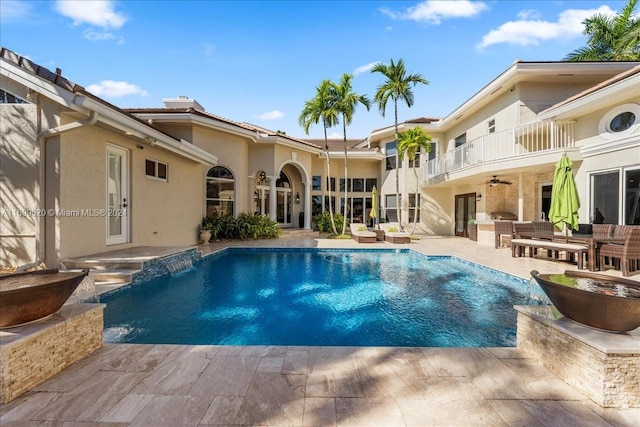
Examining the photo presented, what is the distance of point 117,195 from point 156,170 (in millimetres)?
1964

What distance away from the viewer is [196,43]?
1289cm

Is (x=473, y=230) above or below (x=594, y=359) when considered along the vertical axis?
above

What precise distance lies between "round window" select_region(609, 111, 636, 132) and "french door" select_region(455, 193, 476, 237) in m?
7.10

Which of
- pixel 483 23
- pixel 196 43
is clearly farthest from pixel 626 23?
pixel 196 43

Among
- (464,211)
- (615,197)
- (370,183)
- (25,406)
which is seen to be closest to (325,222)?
(370,183)

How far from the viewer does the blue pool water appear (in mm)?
4311

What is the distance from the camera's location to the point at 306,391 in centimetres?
256

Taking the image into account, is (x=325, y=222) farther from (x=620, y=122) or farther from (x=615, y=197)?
(x=620, y=122)

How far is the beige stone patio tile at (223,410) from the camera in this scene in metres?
2.19

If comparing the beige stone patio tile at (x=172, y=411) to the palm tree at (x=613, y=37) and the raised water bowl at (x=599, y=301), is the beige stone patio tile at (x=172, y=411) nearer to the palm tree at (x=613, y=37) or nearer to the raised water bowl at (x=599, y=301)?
the raised water bowl at (x=599, y=301)

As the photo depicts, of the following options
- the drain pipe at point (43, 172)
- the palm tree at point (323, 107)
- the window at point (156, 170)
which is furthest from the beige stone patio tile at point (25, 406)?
the palm tree at point (323, 107)

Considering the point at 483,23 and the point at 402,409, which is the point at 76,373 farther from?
the point at 483,23

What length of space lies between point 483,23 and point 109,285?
617 inches

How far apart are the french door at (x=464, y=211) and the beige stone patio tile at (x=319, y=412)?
15.7 metres
